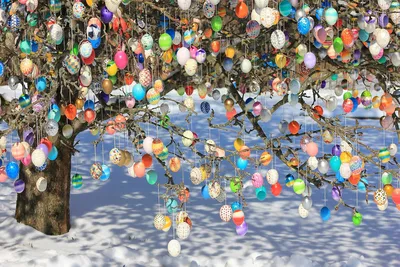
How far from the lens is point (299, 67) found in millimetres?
5148

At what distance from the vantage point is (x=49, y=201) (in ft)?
21.9

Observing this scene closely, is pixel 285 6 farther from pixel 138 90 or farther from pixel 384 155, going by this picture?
pixel 384 155

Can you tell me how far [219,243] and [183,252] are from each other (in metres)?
0.45

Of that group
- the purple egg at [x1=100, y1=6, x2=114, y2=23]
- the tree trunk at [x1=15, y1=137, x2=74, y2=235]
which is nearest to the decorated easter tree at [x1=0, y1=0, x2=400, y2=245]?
the purple egg at [x1=100, y1=6, x2=114, y2=23]

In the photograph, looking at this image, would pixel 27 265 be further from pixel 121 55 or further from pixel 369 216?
pixel 369 216

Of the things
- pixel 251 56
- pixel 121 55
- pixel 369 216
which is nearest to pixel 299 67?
pixel 251 56

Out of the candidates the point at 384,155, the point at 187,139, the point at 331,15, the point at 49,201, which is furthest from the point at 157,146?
the point at 49,201

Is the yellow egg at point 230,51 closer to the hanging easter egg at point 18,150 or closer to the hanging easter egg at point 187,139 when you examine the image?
the hanging easter egg at point 187,139

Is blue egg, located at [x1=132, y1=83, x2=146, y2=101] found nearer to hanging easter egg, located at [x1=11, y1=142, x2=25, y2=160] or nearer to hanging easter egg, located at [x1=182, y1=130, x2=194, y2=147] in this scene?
hanging easter egg, located at [x1=182, y1=130, x2=194, y2=147]

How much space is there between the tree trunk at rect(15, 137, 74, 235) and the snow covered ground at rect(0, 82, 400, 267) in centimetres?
11

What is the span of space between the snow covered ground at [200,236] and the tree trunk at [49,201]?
0.11 meters

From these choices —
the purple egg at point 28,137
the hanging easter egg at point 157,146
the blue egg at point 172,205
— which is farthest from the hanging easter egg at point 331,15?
the purple egg at point 28,137

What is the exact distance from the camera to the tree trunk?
21.6 ft

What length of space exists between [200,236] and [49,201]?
66.4 inches
